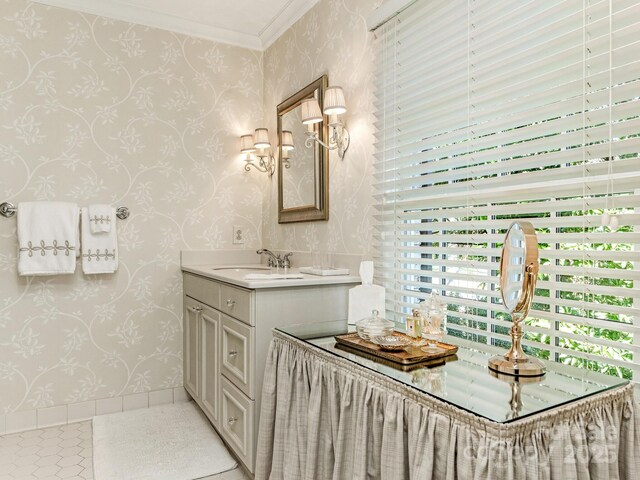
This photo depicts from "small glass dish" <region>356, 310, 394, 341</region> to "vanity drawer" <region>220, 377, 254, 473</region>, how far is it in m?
0.67

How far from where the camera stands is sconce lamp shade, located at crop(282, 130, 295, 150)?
282cm

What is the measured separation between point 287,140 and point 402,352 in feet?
6.01

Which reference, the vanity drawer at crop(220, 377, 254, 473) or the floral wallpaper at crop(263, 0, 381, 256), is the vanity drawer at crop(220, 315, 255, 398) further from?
the floral wallpaper at crop(263, 0, 381, 256)

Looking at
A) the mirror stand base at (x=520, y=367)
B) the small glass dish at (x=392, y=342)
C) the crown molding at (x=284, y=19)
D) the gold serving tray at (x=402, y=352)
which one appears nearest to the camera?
the mirror stand base at (x=520, y=367)

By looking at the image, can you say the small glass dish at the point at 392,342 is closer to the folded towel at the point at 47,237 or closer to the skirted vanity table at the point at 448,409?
the skirted vanity table at the point at 448,409

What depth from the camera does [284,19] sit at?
9.36 feet

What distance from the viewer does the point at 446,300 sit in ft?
5.65

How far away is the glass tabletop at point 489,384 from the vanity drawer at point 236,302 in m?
0.58

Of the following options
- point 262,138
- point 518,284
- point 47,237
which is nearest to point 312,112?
point 262,138

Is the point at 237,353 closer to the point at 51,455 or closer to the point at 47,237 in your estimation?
the point at 51,455

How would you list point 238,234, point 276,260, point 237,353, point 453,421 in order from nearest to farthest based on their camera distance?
point 453,421 < point 237,353 < point 276,260 < point 238,234

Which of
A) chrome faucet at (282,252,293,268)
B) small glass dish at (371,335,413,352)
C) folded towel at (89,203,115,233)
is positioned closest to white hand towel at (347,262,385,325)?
small glass dish at (371,335,413,352)

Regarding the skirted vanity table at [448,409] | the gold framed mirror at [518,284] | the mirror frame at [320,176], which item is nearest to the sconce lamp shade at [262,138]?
the mirror frame at [320,176]

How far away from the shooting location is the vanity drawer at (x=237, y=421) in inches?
75.7
